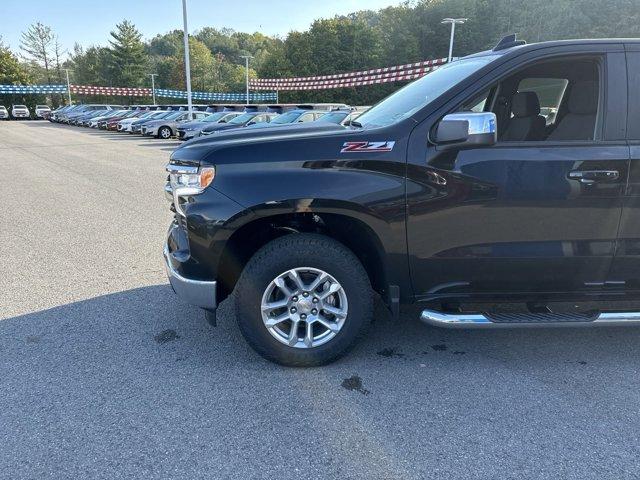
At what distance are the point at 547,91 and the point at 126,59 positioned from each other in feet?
262

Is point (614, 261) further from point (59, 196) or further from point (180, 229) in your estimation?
point (59, 196)

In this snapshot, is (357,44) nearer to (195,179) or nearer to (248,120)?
(248,120)

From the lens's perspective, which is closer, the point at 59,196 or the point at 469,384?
the point at 469,384

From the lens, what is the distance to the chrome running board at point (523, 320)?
116 inches

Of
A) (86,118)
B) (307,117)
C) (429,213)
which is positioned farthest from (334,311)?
(86,118)

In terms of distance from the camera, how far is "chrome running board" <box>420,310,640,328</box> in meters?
2.95

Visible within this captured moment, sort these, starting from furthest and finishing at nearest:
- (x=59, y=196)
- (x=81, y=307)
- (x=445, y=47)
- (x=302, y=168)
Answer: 1. (x=445, y=47)
2. (x=59, y=196)
3. (x=81, y=307)
4. (x=302, y=168)

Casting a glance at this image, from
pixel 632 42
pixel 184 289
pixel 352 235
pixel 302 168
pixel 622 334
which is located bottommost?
pixel 622 334

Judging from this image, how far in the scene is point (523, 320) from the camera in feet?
9.86

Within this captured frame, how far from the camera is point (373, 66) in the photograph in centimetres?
6462

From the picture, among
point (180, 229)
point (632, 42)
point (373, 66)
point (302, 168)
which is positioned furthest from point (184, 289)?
point (373, 66)

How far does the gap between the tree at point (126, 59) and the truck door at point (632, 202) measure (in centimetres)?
7918

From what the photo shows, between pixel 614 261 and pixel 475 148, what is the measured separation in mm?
1154

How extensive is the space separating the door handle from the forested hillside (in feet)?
150
